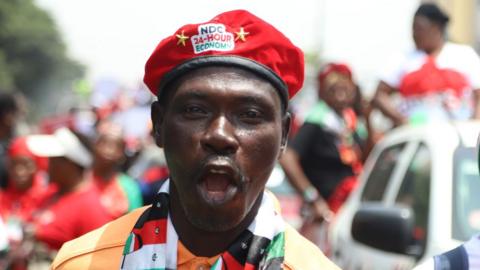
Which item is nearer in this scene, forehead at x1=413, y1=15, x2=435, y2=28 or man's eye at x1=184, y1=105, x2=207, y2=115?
man's eye at x1=184, y1=105, x2=207, y2=115

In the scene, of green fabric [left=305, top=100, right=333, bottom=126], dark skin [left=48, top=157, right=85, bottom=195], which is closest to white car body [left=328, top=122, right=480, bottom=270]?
green fabric [left=305, top=100, right=333, bottom=126]

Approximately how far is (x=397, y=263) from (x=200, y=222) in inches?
93.1

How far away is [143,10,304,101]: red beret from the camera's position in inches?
Answer: 110

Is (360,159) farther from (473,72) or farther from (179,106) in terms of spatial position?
(179,106)

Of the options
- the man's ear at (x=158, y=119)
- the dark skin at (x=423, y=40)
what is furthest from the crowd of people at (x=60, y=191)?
the man's ear at (x=158, y=119)

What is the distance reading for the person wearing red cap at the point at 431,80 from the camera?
7.18 metres

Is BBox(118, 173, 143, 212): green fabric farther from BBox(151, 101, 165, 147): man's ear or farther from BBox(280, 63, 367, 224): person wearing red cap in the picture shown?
BBox(151, 101, 165, 147): man's ear

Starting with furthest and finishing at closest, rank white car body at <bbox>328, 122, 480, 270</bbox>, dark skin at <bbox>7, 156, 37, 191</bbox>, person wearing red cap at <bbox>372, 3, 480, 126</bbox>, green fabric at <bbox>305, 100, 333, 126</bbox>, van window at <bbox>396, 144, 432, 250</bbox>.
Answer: dark skin at <bbox>7, 156, 37, 191</bbox>, green fabric at <bbox>305, 100, 333, 126</bbox>, person wearing red cap at <bbox>372, 3, 480, 126</bbox>, van window at <bbox>396, 144, 432, 250</bbox>, white car body at <bbox>328, 122, 480, 270</bbox>

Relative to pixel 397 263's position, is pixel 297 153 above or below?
below

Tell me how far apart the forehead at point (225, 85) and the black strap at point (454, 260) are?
1.84ft

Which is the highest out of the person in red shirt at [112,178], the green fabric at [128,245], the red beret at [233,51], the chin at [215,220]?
the red beret at [233,51]

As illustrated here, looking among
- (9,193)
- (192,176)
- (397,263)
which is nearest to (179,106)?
(192,176)

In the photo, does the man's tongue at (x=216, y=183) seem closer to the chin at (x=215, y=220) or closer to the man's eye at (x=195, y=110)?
the chin at (x=215, y=220)

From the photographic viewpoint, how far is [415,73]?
7.39m
